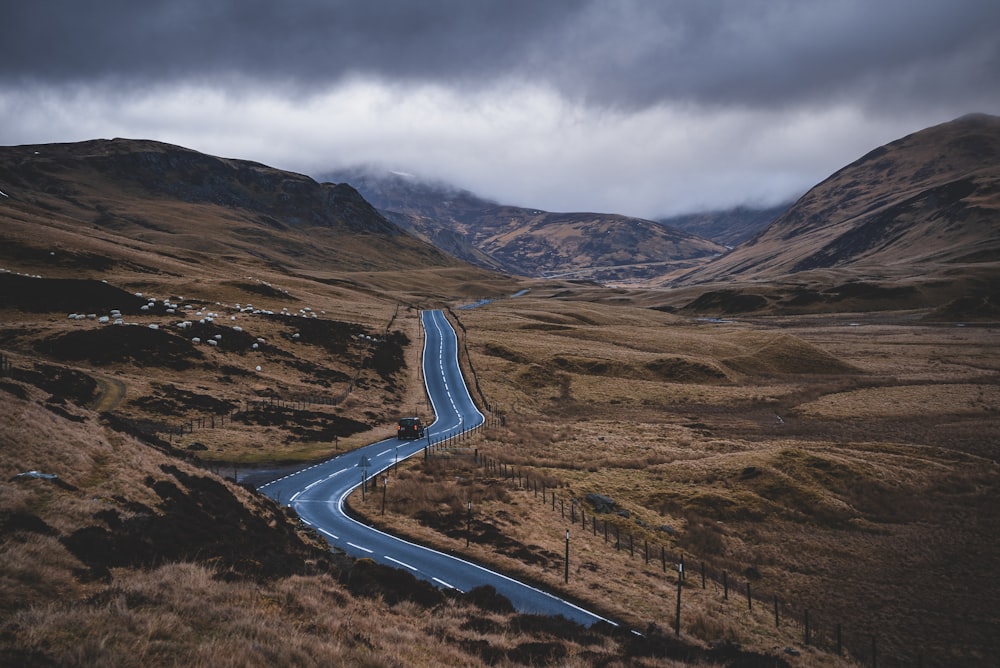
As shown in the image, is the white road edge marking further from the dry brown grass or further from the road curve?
the dry brown grass

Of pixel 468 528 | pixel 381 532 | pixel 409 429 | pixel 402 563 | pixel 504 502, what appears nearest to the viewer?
pixel 402 563

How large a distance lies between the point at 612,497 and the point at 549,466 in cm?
720

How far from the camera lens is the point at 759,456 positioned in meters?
39.7

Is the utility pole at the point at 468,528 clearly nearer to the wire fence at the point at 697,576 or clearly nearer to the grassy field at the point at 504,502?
the grassy field at the point at 504,502

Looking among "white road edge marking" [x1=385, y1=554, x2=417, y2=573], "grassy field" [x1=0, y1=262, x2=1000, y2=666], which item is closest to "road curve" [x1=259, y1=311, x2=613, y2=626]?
"white road edge marking" [x1=385, y1=554, x2=417, y2=573]

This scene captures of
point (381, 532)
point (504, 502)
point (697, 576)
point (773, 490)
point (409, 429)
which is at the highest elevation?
point (381, 532)

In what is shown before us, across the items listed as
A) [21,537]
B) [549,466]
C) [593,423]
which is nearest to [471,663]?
[21,537]

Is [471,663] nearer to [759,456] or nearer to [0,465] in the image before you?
[0,465]

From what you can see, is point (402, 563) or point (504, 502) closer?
point (402, 563)

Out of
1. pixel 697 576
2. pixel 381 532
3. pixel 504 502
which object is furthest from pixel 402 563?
pixel 697 576

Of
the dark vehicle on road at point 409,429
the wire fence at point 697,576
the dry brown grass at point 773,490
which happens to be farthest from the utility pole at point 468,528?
the dark vehicle on road at point 409,429

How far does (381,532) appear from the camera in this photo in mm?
25734

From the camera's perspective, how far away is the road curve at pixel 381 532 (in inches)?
769

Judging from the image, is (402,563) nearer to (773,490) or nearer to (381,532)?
(381,532)
